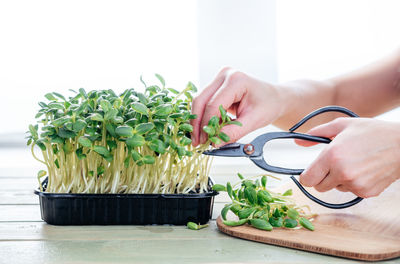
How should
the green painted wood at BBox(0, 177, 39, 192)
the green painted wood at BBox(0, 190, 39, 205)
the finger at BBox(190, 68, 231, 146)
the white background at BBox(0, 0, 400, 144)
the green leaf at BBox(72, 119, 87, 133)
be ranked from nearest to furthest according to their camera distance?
the green leaf at BBox(72, 119, 87, 133)
the finger at BBox(190, 68, 231, 146)
the green painted wood at BBox(0, 190, 39, 205)
the green painted wood at BBox(0, 177, 39, 192)
the white background at BBox(0, 0, 400, 144)

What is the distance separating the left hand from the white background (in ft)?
6.23

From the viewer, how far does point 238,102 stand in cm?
101

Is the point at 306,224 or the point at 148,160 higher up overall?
the point at 148,160

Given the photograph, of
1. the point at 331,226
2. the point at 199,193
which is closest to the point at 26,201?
the point at 199,193

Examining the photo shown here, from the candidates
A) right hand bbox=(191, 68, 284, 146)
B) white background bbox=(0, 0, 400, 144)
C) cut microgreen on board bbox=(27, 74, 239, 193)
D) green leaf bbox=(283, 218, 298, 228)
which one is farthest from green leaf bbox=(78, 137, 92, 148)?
white background bbox=(0, 0, 400, 144)

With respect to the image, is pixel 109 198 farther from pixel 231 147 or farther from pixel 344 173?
pixel 344 173

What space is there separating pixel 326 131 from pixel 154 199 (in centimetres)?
35

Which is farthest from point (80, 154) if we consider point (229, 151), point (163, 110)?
point (229, 151)

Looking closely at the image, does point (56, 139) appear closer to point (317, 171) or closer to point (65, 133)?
point (65, 133)

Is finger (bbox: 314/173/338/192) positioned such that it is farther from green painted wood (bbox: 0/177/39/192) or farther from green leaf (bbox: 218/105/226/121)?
green painted wood (bbox: 0/177/39/192)

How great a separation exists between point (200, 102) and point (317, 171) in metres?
0.27

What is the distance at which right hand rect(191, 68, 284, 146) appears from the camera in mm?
A: 877

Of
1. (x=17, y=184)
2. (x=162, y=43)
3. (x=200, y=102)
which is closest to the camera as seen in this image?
(x=200, y=102)

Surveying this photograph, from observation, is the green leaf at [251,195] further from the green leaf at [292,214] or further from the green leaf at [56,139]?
the green leaf at [56,139]
